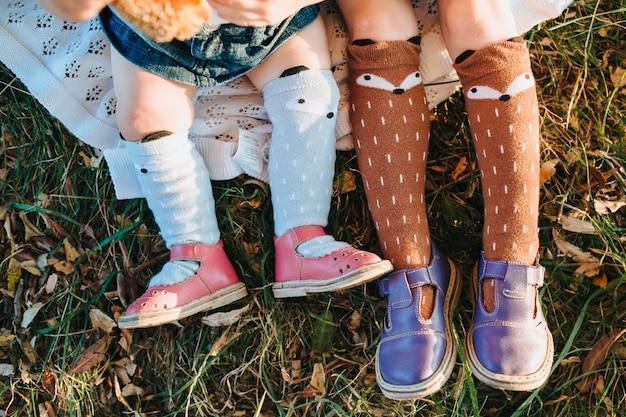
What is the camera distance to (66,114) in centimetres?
160

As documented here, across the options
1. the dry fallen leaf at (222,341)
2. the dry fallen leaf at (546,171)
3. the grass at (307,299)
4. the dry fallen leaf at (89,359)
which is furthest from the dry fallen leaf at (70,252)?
the dry fallen leaf at (546,171)

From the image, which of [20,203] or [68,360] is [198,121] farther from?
[68,360]

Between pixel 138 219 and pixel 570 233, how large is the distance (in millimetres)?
1171

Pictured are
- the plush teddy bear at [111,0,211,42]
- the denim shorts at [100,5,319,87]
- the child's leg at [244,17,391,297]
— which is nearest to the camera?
the plush teddy bear at [111,0,211,42]

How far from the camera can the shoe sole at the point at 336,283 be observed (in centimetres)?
133

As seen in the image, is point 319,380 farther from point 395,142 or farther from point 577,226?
point 577,226

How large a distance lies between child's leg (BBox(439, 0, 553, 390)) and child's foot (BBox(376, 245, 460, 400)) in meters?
0.08

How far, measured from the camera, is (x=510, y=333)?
4.39ft

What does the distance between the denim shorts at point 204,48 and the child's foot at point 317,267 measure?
0.43 meters

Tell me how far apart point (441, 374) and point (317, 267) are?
377 mm

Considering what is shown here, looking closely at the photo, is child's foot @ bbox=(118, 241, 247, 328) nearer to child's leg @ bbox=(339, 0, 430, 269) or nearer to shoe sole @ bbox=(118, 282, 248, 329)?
shoe sole @ bbox=(118, 282, 248, 329)

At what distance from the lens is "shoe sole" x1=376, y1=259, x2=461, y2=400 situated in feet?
4.45

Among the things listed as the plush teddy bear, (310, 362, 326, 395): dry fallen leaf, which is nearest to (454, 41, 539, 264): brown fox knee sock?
(310, 362, 326, 395): dry fallen leaf

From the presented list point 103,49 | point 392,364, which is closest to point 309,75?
point 103,49
